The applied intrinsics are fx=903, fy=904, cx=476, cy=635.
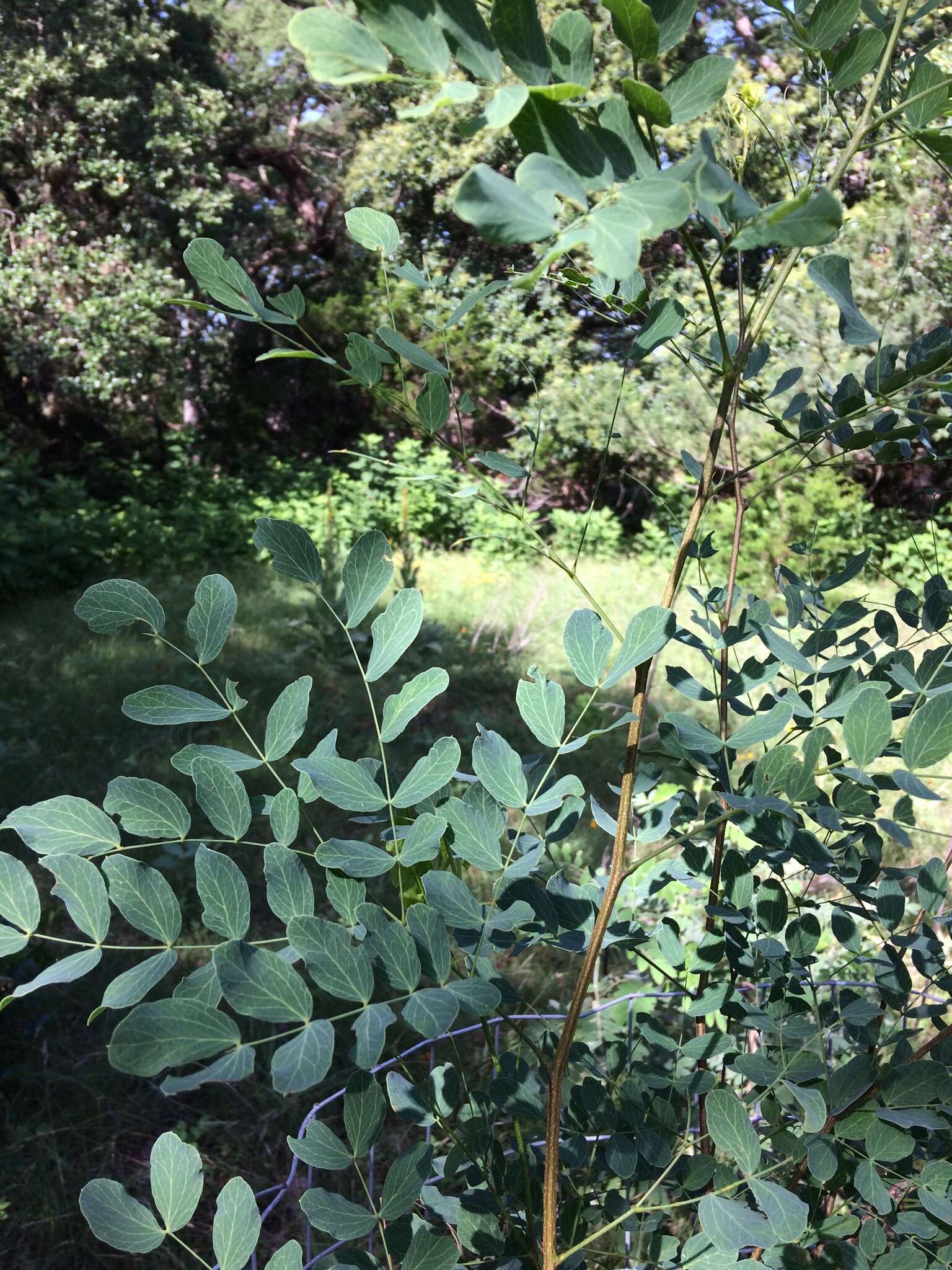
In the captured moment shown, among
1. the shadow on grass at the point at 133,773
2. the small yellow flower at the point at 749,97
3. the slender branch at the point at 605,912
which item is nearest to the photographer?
the slender branch at the point at 605,912

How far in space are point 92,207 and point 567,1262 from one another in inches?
378

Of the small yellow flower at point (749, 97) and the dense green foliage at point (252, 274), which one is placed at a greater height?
the small yellow flower at point (749, 97)

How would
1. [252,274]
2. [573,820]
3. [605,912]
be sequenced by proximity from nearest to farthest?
[605,912], [573,820], [252,274]

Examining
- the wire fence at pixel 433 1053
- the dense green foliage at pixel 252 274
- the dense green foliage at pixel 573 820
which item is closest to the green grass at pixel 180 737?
the wire fence at pixel 433 1053

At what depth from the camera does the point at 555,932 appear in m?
0.59

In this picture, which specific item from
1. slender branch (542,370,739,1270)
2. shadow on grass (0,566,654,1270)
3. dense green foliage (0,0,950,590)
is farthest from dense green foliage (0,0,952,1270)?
dense green foliage (0,0,950,590)

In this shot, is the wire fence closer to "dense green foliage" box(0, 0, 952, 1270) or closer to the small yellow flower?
"dense green foliage" box(0, 0, 952, 1270)

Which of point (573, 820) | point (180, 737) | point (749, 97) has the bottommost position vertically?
point (180, 737)

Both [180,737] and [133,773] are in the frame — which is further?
[180,737]

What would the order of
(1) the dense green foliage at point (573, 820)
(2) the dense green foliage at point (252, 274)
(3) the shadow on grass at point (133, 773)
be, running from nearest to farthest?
(1) the dense green foliage at point (573, 820), (3) the shadow on grass at point (133, 773), (2) the dense green foliage at point (252, 274)

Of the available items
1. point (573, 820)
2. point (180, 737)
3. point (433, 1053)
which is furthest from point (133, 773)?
point (573, 820)

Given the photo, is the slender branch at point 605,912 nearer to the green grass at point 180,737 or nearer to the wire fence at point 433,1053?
the wire fence at point 433,1053

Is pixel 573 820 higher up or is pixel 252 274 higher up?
pixel 573 820

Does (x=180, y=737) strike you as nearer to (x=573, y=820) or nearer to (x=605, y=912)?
(x=573, y=820)
